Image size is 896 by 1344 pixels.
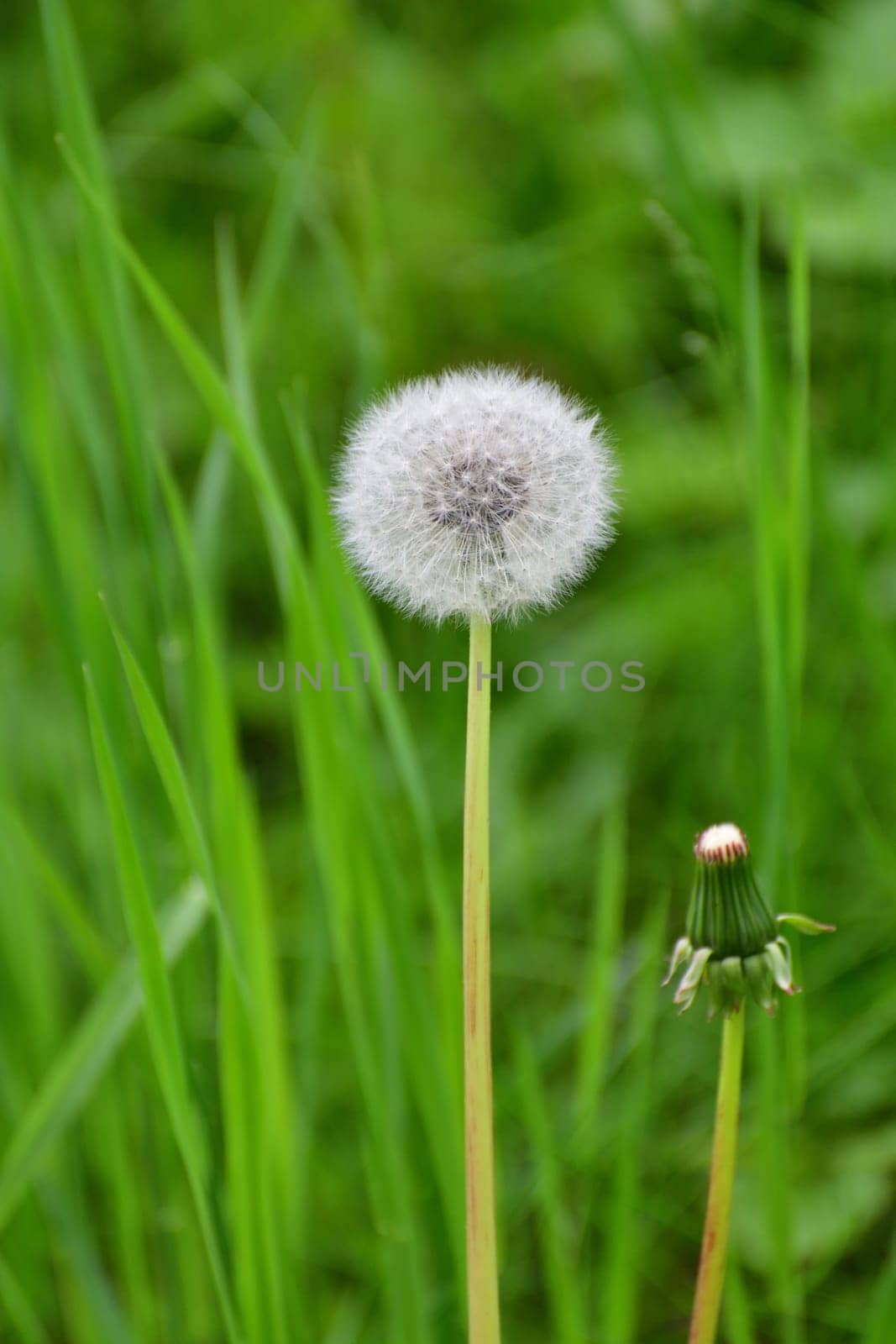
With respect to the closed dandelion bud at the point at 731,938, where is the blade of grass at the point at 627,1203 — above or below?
below

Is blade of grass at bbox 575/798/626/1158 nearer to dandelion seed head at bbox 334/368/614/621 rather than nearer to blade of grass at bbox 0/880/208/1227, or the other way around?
blade of grass at bbox 0/880/208/1227

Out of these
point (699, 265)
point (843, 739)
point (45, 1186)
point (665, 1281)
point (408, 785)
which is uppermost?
point (699, 265)

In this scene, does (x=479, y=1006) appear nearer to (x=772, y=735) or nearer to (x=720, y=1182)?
(x=720, y=1182)

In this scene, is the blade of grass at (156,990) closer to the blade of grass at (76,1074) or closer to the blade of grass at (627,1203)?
the blade of grass at (76,1074)

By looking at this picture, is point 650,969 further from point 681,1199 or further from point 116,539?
point 116,539

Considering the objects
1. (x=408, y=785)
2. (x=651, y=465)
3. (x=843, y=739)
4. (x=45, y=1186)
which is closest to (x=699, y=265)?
(x=408, y=785)

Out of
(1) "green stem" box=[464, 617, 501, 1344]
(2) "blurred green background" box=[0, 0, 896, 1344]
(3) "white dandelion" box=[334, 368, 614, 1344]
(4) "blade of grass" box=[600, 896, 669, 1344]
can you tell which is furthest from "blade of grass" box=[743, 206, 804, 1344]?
(1) "green stem" box=[464, 617, 501, 1344]

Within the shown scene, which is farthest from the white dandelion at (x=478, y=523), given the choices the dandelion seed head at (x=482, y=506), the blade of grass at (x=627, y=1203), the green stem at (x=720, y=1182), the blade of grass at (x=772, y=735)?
the blade of grass at (x=627, y=1203)
